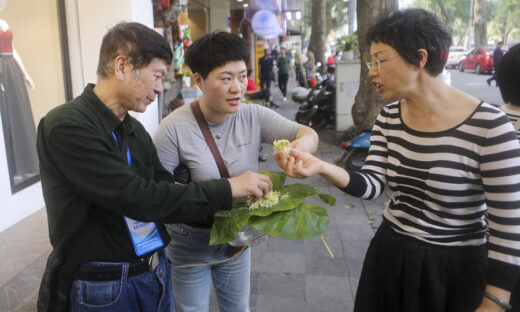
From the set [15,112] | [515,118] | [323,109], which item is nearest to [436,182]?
[515,118]

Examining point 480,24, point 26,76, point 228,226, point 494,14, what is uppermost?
point 494,14

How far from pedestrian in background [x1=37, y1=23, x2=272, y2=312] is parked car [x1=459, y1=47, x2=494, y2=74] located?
2884 centimetres

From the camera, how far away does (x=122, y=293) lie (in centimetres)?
162

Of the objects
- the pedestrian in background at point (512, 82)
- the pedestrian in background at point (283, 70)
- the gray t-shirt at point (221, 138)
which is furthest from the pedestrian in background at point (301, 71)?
the gray t-shirt at point (221, 138)

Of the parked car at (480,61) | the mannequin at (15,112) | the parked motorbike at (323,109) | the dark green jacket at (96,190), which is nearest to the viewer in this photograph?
the dark green jacket at (96,190)

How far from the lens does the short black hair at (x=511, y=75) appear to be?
85.0 inches

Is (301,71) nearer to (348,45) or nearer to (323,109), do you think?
(348,45)

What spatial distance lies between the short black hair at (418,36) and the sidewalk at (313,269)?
1703 mm

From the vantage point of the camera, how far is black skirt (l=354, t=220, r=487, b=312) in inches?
69.2

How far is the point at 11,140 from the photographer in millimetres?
4496

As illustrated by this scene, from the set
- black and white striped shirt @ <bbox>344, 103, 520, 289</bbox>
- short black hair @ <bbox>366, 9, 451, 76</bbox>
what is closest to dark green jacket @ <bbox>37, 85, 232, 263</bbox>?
black and white striped shirt @ <bbox>344, 103, 520, 289</bbox>

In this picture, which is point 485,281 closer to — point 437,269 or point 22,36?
point 437,269

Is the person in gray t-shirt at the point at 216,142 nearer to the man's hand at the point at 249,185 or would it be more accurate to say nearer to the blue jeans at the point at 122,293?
the man's hand at the point at 249,185

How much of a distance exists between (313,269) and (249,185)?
260 centimetres
